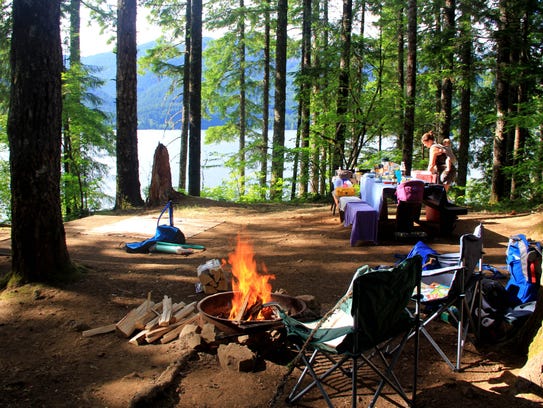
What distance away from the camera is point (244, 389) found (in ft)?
9.67

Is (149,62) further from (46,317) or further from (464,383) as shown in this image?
(464,383)

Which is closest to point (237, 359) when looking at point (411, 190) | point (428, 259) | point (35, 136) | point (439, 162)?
point (428, 259)

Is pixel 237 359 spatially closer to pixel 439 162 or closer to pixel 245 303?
pixel 245 303

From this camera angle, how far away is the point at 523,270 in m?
3.80

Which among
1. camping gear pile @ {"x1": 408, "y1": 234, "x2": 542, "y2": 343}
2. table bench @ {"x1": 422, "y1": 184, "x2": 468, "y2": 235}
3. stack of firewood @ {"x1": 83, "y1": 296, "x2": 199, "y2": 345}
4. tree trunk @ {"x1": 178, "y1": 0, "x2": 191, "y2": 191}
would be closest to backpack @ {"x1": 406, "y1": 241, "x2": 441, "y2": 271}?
camping gear pile @ {"x1": 408, "y1": 234, "x2": 542, "y2": 343}

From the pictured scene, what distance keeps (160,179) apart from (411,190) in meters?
6.53

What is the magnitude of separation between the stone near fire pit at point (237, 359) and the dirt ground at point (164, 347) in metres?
0.05

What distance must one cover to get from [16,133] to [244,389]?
3.26 meters

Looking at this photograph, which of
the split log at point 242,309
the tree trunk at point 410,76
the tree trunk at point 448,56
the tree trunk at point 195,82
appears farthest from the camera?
the tree trunk at point 195,82

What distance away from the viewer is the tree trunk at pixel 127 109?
1102cm

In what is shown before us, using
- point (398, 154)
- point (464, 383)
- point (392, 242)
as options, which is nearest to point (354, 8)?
point (398, 154)

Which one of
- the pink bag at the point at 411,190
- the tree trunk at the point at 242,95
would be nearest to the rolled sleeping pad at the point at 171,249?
the pink bag at the point at 411,190

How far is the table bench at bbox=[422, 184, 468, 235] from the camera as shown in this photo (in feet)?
23.7

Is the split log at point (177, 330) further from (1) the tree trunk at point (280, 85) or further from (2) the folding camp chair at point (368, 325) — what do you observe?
(1) the tree trunk at point (280, 85)
